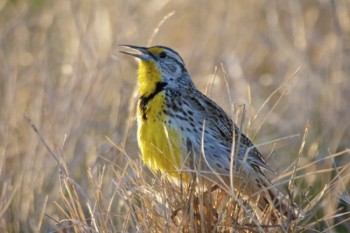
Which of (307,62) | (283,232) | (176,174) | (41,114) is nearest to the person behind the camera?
(283,232)

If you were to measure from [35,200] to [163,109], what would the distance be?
3.37ft

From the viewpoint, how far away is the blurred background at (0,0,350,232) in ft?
17.4

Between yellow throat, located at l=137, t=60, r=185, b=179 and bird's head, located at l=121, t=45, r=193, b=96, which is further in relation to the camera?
bird's head, located at l=121, t=45, r=193, b=96

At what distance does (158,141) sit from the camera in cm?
421

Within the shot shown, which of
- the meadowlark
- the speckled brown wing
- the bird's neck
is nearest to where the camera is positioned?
the meadowlark

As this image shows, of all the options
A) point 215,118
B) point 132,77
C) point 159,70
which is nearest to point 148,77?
point 159,70

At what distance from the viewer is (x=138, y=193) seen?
151 inches

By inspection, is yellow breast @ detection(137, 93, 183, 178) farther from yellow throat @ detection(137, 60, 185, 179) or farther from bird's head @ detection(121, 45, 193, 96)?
bird's head @ detection(121, 45, 193, 96)

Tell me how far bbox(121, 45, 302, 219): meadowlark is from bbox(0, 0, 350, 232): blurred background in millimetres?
163

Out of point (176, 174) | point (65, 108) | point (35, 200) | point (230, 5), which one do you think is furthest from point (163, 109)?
point (230, 5)

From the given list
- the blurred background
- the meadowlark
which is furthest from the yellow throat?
the blurred background

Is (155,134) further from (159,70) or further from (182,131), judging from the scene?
(159,70)

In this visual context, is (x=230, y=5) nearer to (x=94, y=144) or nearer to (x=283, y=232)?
(x=94, y=144)

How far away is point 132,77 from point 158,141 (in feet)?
8.14
